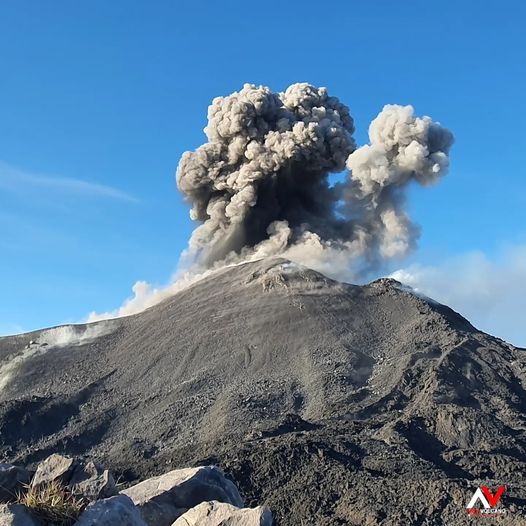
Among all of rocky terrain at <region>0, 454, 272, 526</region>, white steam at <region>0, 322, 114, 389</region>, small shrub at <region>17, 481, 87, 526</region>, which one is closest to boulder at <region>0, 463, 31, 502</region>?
rocky terrain at <region>0, 454, 272, 526</region>

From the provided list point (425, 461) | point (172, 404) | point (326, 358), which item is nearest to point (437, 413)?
point (425, 461)

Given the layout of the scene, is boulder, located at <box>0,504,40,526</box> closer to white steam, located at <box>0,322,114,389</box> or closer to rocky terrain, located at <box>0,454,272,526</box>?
rocky terrain, located at <box>0,454,272,526</box>

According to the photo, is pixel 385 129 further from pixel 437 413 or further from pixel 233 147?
pixel 437 413

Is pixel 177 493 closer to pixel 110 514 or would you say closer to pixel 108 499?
pixel 108 499

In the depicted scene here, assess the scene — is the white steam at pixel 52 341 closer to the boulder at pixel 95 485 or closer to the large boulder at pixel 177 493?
the large boulder at pixel 177 493

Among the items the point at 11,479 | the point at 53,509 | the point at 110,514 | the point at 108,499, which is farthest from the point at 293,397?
the point at 53,509

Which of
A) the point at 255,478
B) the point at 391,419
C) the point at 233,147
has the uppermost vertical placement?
the point at 233,147

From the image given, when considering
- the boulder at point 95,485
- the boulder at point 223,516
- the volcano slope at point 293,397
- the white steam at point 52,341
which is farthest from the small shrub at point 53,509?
the white steam at point 52,341

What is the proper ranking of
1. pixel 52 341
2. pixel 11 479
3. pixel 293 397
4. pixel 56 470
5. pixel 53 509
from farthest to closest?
pixel 52 341 < pixel 293 397 < pixel 56 470 < pixel 11 479 < pixel 53 509
